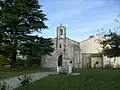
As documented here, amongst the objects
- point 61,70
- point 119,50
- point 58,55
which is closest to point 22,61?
→ point 58,55

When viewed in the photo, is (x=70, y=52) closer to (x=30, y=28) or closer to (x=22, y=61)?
(x=22, y=61)

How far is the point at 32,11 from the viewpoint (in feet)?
147

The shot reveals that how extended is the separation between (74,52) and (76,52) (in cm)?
101

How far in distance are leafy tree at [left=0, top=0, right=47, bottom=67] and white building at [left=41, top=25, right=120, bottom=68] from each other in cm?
1722

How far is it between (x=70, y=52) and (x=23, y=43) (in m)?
24.0

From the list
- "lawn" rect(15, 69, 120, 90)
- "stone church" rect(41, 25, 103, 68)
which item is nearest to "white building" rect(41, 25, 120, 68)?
"stone church" rect(41, 25, 103, 68)

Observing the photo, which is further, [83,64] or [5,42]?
[83,64]

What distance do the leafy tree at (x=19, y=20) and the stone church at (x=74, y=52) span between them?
16238 mm

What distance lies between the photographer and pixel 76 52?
Answer: 68.8 m

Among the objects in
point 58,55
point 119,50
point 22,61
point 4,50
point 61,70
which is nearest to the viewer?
point 61,70

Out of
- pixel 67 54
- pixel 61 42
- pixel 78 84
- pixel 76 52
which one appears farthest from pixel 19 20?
pixel 78 84

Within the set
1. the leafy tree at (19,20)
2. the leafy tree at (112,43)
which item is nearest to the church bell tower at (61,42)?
the leafy tree at (112,43)

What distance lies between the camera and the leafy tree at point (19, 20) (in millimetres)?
43406

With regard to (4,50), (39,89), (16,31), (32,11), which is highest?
(32,11)
